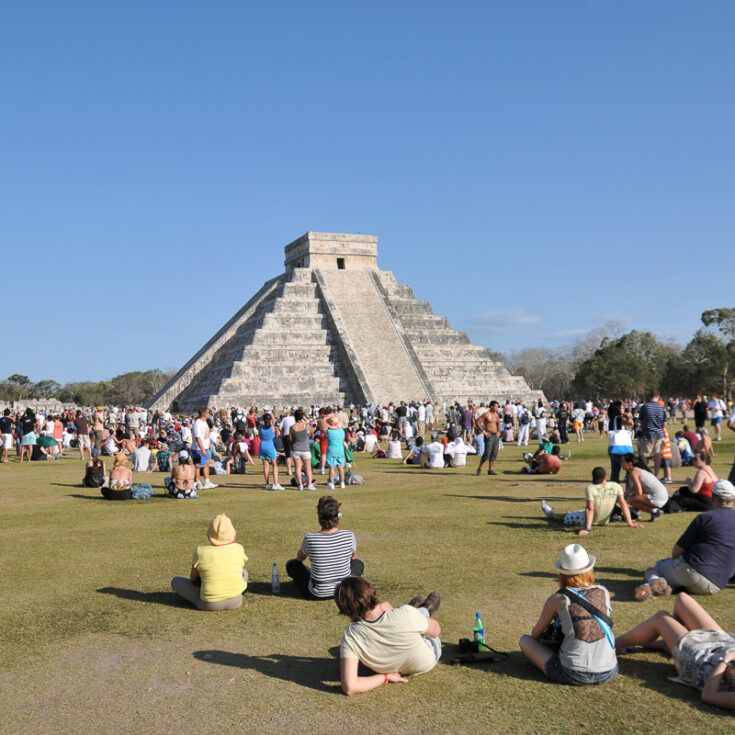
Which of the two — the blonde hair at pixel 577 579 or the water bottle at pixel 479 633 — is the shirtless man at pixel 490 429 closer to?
the water bottle at pixel 479 633

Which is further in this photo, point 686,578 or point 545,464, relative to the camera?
point 545,464

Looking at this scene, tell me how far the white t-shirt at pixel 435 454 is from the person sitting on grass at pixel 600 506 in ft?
29.0

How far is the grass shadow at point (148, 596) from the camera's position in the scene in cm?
721

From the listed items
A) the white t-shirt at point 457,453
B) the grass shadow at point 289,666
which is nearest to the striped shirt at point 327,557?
the grass shadow at point 289,666

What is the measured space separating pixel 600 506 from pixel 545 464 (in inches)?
276

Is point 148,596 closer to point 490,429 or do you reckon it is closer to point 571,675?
point 571,675

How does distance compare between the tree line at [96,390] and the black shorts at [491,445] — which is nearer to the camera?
the black shorts at [491,445]

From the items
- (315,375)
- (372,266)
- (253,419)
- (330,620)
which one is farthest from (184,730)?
(372,266)

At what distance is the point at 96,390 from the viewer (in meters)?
112

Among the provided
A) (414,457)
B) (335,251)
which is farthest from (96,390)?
(414,457)

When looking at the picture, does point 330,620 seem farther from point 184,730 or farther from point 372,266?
point 372,266

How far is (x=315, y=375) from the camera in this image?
50156 mm

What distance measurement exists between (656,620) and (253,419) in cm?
2095

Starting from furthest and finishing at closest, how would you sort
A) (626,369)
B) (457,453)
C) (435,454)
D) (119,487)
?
(626,369), (457,453), (435,454), (119,487)
